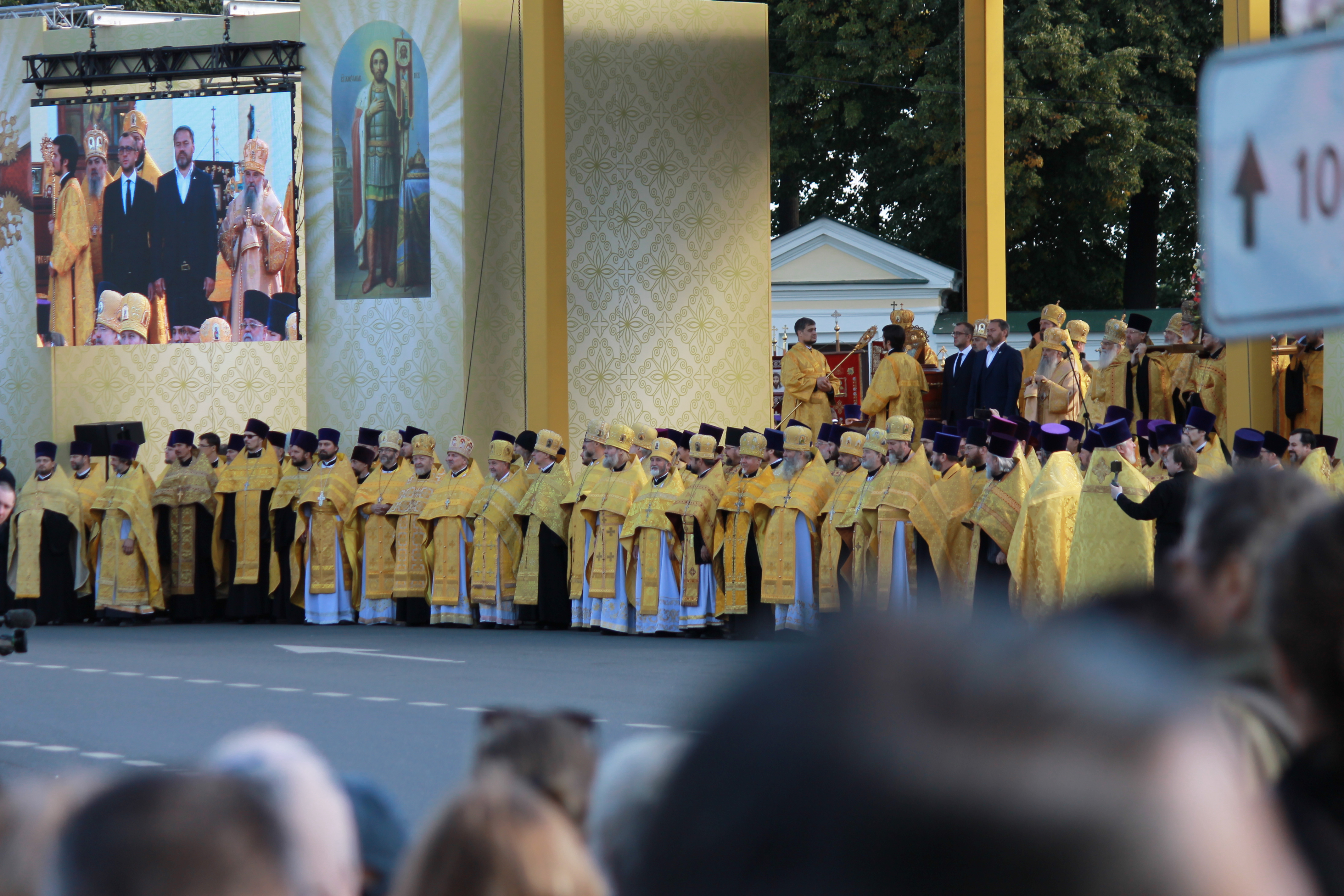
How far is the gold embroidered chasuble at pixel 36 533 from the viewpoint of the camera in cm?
1742

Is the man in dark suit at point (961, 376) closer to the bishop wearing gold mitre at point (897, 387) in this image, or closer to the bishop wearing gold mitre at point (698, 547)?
the bishop wearing gold mitre at point (897, 387)

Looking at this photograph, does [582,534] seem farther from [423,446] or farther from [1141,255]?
[1141,255]

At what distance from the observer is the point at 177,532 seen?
17594 mm

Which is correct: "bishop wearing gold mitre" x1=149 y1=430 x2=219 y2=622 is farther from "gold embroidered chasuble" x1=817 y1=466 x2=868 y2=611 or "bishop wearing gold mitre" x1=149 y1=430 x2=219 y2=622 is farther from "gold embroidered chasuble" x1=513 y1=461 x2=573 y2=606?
"gold embroidered chasuble" x1=817 y1=466 x2=868 y2=611

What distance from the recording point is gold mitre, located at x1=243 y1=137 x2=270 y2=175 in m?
19.6

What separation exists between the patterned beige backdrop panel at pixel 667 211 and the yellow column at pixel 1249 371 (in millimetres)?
6328

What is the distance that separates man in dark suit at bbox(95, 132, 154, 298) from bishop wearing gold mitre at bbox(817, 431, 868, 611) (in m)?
9.51

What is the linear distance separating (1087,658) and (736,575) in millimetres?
14410

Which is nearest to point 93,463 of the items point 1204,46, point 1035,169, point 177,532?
point 177,532

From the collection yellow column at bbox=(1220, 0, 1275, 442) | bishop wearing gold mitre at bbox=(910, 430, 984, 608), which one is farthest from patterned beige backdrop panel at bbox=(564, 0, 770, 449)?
bishop wearing gold mitre at bbox=(910, 430, 984, 608)

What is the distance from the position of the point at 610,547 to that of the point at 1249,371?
22.5 ft

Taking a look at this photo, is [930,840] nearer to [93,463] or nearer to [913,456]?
[913,456]

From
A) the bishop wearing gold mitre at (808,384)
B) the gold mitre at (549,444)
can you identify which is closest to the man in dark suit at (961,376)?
the bishop wearing gold mitre at (808,384)

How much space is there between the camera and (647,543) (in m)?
15.5
